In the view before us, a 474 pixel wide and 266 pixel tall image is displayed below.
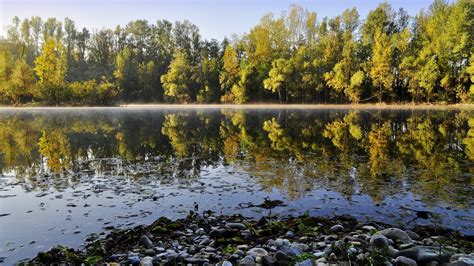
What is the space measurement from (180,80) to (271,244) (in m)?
83.0

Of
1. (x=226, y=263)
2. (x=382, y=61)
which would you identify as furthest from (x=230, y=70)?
(x=226, y=263)

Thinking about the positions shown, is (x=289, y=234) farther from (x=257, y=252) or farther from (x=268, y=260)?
(x=268, y=260)

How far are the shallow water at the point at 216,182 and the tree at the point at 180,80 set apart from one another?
67.0 metres

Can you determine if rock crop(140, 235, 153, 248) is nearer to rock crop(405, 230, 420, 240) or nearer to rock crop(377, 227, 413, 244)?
rock crop(377, 227, 413, 244)

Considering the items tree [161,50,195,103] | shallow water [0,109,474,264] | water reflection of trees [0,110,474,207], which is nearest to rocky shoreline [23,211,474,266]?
shallow water [0,109,474,264]

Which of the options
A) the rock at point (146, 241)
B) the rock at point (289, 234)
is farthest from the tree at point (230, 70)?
the rock at point (146, 241)

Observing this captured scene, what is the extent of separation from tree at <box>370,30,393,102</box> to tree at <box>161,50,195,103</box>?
43.4 metres

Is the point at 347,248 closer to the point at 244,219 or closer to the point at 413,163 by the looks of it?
the point at 244,219

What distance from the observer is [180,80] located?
86.8m

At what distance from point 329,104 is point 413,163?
62042 mm

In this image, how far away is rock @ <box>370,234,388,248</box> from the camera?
19.6ft

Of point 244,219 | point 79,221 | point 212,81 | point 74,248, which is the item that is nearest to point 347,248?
point 244,219

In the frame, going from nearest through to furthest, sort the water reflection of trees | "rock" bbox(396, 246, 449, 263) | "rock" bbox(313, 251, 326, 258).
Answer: "rock" bbox(396, 246, 449, 263) < "rock" bbox(313, 251, 326, 258) < the water reflection of trees

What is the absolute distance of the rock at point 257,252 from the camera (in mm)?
5867
